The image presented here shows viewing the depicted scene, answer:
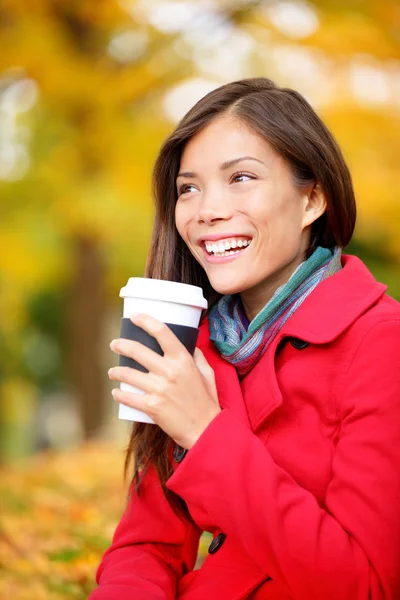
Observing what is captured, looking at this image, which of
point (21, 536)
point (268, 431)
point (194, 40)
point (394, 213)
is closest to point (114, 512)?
point (21, 536)

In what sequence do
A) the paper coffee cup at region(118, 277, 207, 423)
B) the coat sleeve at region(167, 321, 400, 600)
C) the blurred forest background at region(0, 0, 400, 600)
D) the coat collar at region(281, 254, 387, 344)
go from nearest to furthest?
1. the coat sleeve at region(167, 321, 400, 600)
2. the paper coffee cup at region(118, 277, 207, 423)
3. the coat collar at region(281, 254, 387, 344)
4. the blurred forest background at region(0, 0, 400, 600)

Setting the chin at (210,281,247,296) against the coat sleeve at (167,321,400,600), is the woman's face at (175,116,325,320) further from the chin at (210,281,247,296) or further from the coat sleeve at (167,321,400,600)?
the coat sleeve at (167,321,400,600)

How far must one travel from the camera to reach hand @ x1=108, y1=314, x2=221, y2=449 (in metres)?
1.74

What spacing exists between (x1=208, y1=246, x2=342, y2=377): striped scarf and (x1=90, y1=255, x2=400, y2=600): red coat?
0.04 m

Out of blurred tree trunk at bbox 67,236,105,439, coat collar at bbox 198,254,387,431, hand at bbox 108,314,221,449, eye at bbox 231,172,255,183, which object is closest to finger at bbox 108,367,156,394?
hand at bbox 108,314,221,449

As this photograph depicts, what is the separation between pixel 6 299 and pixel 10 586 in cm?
741

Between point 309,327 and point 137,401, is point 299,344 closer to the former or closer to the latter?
point 309,327

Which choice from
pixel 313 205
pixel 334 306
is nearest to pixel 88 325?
pixel 313 205

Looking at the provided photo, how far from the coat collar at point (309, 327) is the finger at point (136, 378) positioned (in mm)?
305

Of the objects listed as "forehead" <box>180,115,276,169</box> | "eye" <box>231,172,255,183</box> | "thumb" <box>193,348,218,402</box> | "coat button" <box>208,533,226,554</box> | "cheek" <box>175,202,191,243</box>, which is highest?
"forehead" <box>180,115,276,169</box>

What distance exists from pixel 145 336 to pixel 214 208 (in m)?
0.48

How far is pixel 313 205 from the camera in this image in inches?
86.7

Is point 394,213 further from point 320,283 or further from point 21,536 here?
point 320,283

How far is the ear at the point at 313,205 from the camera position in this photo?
2.18 metres
